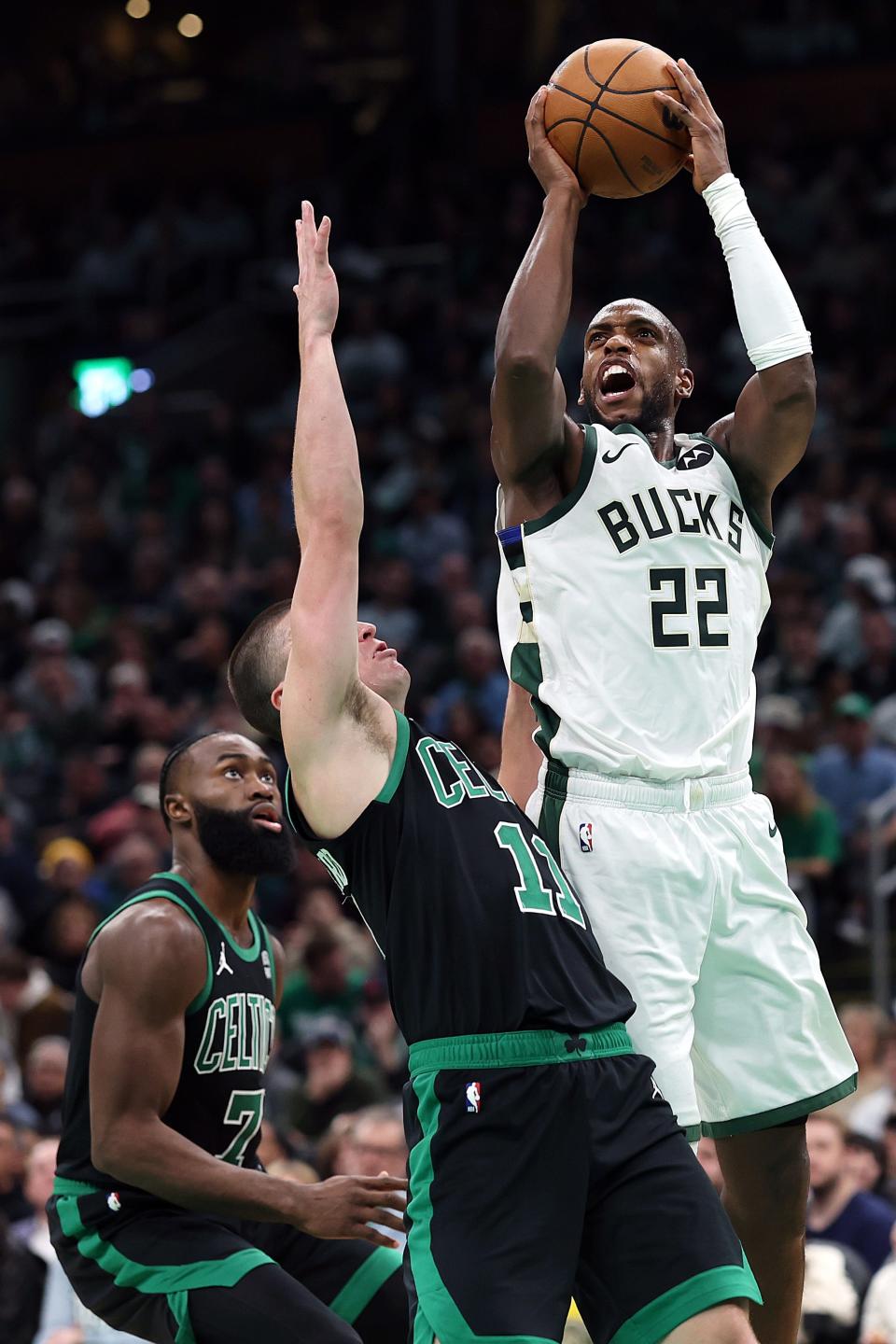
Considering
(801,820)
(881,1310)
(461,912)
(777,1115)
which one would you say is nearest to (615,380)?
(461,912)

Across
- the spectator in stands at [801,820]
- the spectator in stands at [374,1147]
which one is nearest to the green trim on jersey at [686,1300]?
the spectator in stands at [374,1147]

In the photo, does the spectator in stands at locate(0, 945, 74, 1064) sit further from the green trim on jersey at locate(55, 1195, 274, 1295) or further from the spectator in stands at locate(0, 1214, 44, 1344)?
the green trim on jersey at locate(55, 1195, 274, 1295)

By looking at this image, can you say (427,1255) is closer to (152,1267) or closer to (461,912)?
(461,912)

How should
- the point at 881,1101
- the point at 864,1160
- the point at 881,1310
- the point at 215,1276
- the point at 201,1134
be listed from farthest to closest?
the point at 881,1101, the point at 864,1160, the point at 881,1310, the point at 201,1134, the point at 215,1276

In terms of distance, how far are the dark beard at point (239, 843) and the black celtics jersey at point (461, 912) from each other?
118cm

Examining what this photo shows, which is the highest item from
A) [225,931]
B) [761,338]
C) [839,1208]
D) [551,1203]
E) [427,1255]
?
[761,338]

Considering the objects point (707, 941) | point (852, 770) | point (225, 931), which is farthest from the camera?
point (852, 770)

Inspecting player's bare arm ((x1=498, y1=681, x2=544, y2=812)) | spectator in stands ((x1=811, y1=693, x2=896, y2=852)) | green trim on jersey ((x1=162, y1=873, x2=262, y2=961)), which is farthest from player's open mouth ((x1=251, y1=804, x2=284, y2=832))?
spectator in stands ((x1=811, y1=693, x2=896, y2=852))

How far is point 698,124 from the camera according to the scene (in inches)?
177

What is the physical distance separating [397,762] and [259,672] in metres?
0.48

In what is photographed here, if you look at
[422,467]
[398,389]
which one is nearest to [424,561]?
[422,467]

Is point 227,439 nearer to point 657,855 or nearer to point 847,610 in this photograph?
point 847,610

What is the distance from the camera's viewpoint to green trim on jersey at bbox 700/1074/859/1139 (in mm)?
4305

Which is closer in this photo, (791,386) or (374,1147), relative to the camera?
(791,386)
